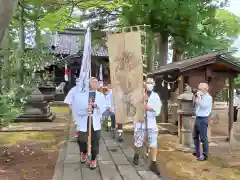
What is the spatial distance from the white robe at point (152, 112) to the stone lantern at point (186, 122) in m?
2.56

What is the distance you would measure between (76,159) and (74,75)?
52.8 ft

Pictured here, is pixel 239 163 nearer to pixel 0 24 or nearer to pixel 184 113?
pixel 184 113

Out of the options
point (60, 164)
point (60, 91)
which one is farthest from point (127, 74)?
point (60, 91)

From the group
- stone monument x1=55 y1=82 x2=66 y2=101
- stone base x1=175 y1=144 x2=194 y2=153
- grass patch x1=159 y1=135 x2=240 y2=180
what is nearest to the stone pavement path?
grass patch x1=159 y1=135 x2=240 y2=180

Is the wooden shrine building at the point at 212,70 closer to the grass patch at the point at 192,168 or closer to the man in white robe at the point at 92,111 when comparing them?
the grass patch at the point at 192,168

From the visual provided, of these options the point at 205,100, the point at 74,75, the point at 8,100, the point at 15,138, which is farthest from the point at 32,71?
the point at 74,75

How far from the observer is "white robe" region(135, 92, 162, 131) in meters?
6.13

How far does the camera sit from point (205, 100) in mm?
7367

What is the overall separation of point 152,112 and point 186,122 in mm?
2838

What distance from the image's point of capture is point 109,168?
6.03 m

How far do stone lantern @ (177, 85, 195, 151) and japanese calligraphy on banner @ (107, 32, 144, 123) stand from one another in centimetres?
306

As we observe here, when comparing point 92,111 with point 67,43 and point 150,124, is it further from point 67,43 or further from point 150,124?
point 67,43

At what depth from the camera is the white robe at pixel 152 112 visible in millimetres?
6133

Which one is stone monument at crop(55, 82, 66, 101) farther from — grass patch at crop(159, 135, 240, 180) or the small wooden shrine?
grass patch at crop(159, 135, 240, 180)
